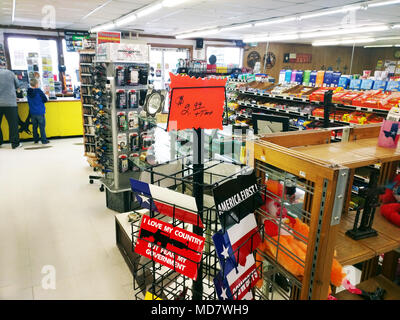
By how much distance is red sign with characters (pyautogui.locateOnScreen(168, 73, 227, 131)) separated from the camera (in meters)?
1.03

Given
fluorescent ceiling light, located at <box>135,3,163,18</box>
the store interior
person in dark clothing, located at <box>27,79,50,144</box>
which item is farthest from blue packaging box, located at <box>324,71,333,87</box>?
person in dark clothing, located at <box>27,79,50,144</box>

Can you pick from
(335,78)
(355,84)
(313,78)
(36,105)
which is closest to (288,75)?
(313,78)

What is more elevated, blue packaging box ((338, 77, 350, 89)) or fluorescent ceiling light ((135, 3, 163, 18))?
fluorescent ceiling light ((135, 3, 163, 18))

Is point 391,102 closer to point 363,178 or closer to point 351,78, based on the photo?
point 363,178

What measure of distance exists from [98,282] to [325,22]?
8.46 meters

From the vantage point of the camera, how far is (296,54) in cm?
1463

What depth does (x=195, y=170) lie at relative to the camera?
1202mm

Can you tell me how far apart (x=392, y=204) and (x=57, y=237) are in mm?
3520

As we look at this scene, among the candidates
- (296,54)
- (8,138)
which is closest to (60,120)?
(8,138)

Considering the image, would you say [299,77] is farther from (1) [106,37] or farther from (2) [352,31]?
(2) [352,31]

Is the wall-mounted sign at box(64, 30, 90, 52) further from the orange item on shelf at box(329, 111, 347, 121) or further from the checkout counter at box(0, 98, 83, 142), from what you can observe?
the orange item on shelf at box(329, 111, 347, 121)

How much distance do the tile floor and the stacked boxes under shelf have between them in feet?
1.39

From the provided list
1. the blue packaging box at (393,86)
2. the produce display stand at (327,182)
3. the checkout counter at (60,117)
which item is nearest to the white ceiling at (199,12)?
the blue packaging box at (393,86)
